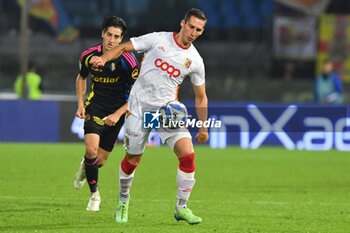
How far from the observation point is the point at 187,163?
10359 millimetres

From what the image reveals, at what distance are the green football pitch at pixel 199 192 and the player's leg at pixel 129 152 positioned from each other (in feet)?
0.60

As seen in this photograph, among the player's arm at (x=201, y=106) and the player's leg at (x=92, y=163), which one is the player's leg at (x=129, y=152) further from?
the player's leg at (x=92, y=163)

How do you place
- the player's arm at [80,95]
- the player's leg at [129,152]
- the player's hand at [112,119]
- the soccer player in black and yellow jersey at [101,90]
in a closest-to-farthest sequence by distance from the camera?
the player's leg at [129,152] < the player's hand at [112,119] < the player's arm at [80,95] < the soccer player in black and yellow jersey at [101,90]

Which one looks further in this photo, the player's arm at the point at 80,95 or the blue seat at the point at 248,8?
the blue seat at the point at 248,8

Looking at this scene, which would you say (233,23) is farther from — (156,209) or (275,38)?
(156,209)

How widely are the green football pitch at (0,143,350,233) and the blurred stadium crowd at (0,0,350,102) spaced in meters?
10.3

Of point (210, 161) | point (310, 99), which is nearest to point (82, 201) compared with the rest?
point (210, 161)

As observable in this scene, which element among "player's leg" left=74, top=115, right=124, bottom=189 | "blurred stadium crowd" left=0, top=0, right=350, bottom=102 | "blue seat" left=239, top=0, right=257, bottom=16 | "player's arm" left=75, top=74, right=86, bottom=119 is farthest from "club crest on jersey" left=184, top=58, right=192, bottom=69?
"blue seat" left=239, top=0, right=257, bottom=16

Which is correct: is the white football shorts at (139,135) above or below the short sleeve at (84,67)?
below

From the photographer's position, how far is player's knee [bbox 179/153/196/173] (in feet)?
33.9

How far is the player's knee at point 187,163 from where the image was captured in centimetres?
1033

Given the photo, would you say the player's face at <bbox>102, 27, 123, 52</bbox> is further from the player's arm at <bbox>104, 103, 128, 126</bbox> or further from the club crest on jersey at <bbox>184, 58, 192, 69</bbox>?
the club crest on jersey at <bbox>184, 58, 192, 69</bbox>

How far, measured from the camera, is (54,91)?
32.9 m

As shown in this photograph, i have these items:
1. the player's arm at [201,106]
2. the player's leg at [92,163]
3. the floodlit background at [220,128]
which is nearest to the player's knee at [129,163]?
the floodlit background at [220,128]
